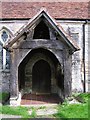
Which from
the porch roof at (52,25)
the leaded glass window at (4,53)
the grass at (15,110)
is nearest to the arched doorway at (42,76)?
the leaded glass window at (4,53)

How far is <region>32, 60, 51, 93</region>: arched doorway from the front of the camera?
17.3 m

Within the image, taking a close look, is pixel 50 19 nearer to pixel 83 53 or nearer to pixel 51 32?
pixel 51 32

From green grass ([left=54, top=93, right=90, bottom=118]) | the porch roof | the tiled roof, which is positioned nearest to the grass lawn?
green grass ([left=54, top=93, right=90, bottom=118])

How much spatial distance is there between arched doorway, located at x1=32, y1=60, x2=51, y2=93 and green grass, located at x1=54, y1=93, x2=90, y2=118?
4635 mm

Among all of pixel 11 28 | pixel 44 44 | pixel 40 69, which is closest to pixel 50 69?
pixel 40 69

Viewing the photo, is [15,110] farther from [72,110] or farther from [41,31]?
[41,31]

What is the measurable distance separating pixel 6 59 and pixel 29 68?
63.7 inches

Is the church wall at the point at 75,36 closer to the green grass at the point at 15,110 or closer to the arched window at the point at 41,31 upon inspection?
the arched window at the point at 41,31

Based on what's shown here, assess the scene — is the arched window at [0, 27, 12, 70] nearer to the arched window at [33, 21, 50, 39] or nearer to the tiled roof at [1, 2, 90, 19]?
the tiled roof at [1, 2, 90, 19]

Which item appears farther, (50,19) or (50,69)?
(50,69)

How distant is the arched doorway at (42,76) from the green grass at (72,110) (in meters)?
4.63

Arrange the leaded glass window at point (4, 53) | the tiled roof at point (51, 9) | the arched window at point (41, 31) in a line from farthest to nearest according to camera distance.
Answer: the leaded glass window at point (4, 53) → the tiled roof at point (51, 9) → the arched window at point (41, 31)

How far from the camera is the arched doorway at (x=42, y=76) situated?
56.6 feet

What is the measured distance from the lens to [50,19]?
13.0m
